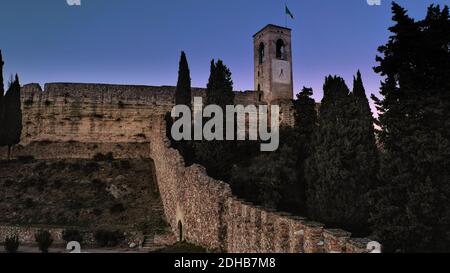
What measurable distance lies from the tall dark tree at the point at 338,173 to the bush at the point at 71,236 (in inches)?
524

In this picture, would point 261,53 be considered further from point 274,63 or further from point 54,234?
point 54,234

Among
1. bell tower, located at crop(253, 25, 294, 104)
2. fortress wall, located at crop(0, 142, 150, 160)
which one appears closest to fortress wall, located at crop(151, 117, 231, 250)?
fortress wall, located at crop(0, 142, 150, 160)

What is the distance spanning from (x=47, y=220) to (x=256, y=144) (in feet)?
49.7

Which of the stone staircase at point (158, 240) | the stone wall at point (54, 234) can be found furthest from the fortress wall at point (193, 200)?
the stone wall at point (54, 234)

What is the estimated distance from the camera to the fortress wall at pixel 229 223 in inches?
364

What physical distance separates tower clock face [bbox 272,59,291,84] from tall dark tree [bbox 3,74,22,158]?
85.4 feet

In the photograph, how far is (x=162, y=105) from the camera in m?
41.1

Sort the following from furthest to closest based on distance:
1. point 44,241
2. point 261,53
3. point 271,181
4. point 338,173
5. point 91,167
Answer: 1. point 261,53
2. point 91,167
3. point 271,181
4. point 44,241
5. point 338,173

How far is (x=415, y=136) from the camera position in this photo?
15.2 metres

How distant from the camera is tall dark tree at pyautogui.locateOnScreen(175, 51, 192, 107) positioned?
117 feet

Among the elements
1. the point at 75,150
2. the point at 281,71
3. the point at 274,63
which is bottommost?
the point at 75,150

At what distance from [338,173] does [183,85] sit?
1828 cm

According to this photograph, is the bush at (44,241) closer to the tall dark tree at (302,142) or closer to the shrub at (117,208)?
the shrub at (117,208)

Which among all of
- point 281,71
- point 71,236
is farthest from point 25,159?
point 281,71
